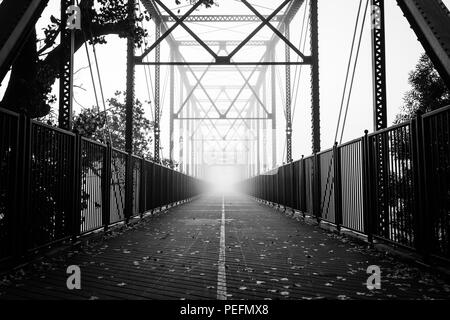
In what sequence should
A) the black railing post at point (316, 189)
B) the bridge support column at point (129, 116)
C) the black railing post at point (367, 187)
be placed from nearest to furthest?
1. the black railing post at point (367, 187)
2. the bridge support column at point (129, 116)
3. the black railing post at point (316, 189)

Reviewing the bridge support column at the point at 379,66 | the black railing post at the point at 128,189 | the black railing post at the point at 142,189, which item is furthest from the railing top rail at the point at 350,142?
the black railing post at the point at 142,189

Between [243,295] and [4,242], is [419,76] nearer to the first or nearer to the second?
[243,295]

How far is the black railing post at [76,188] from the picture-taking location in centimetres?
740

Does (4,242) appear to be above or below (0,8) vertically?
below

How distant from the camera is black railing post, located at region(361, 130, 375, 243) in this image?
7355 millimetres

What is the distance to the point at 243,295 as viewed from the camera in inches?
166

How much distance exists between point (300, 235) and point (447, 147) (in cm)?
488

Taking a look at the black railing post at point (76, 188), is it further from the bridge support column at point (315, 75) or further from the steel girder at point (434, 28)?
the bridge support column at point (315, 75)

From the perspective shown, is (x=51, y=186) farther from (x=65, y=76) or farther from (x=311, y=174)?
(x=311, y=174)

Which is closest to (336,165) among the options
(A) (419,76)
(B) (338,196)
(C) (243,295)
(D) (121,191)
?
(B) (338,196)

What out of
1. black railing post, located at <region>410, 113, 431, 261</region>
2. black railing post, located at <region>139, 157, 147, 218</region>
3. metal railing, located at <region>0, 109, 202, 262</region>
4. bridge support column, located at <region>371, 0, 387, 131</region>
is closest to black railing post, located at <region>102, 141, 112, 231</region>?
metal railing, located at <region>0, 109, 202, 262</region>

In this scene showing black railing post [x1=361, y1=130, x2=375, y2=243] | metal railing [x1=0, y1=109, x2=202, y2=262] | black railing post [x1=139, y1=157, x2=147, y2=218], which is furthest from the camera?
black railing post [x1=139, y1=157, x2=147, y2=218]

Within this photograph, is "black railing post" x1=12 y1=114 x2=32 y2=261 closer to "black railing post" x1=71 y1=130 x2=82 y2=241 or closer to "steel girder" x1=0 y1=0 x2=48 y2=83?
"steel girder" x1=0 y1=0 x2=48 y2=83

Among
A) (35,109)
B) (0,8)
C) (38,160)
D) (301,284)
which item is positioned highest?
(0,8)
